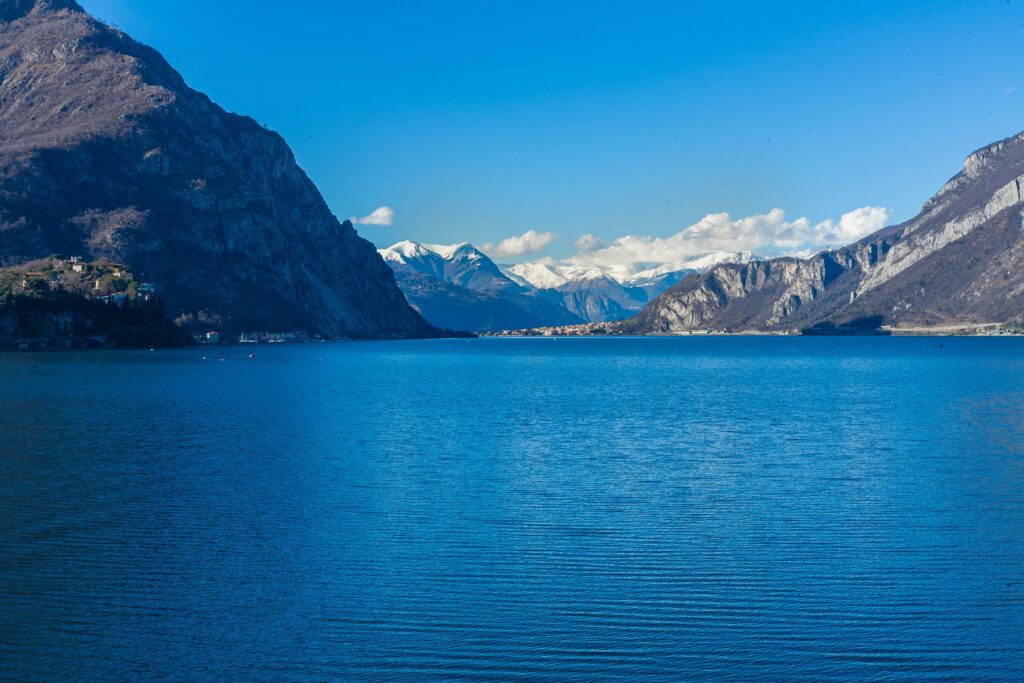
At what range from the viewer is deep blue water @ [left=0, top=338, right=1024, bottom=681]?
77.1ft

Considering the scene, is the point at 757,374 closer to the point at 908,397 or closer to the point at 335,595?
the point at 908,397

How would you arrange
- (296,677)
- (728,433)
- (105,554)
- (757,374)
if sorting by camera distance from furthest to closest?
(757,374)
(728,433)
(105,554)
(296,677)

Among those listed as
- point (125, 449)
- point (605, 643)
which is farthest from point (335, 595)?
point (125, 449)

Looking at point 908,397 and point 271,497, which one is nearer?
point 271,497

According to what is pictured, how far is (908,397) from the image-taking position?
104 meters

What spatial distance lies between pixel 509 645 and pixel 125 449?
4318cm

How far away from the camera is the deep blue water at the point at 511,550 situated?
23.5m

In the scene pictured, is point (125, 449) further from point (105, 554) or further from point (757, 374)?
point (757, 374)

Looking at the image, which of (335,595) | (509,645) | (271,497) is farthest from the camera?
(271,497)

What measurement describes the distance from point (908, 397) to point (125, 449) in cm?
8427

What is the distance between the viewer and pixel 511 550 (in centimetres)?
3344

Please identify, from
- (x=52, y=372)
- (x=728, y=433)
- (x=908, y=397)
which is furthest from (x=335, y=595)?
(x=52, y=372)

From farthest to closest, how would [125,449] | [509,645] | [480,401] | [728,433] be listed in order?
[480,401] < [728,433] < [125,449] < [509,645]

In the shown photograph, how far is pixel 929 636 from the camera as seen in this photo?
2464 cm
